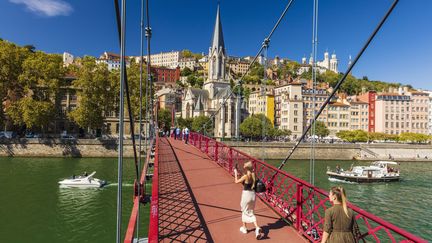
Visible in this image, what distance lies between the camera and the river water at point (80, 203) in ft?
51.2

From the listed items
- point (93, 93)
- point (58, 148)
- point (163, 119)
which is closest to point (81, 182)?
point (58, 148)

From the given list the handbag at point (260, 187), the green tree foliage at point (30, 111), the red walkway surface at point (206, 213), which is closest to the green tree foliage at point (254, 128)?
the green tree foliage at point (30, 111)

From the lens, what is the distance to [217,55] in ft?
283

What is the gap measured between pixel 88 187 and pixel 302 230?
2263 cm

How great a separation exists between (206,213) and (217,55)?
81.7 meters

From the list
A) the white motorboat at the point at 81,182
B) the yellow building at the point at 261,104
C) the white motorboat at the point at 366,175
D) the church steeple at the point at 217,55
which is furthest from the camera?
the yellow building at the point at 261,104

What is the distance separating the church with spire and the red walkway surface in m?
72.4

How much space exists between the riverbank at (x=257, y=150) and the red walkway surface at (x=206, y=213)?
28255mm

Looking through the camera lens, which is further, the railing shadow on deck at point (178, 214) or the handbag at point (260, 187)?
the handbag at point (260, 187)

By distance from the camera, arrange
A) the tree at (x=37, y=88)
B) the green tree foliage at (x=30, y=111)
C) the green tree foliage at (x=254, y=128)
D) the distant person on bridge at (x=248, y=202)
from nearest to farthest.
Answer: the distant person on bridge at (x=248, y=202) < the green tree foliage at (x=30, y=111) < the tree at (x=37, y=88) < the green tree foliage at (x=254, y=128)

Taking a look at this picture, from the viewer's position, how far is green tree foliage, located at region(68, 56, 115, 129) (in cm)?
4634

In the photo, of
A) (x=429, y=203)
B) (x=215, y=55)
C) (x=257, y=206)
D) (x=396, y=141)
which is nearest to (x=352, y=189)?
(x=429, y=203)

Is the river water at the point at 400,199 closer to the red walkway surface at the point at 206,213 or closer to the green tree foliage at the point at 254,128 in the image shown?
the red walkway surface at the point at 206,213

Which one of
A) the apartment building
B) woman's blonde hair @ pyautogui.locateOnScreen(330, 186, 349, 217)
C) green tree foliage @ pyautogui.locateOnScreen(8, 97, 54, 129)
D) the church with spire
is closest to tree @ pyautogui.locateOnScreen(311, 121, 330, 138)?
the apartment building
